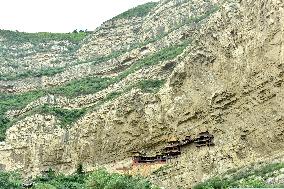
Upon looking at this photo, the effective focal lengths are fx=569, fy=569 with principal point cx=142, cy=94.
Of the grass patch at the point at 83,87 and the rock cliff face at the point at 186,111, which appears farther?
the grass patch at the point at 83,87

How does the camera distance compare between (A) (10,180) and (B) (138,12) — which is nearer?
(A) (10,180)

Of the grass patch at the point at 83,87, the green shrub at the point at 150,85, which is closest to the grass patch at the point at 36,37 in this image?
the grass patch at the point at 83,87

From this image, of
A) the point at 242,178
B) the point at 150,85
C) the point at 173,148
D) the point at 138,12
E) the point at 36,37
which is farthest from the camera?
the point at 36,37

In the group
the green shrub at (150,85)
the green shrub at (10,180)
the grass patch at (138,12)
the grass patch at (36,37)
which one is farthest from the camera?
the grass patch at (36,37)

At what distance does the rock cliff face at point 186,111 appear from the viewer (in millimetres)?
40500

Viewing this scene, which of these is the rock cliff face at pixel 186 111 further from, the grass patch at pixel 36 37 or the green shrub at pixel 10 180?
the grass patch at pixel 36 37

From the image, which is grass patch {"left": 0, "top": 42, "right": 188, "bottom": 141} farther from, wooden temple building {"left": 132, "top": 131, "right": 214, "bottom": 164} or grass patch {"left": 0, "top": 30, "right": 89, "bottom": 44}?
grass patch {"left": 0, "top": 30, "right": 89, "bottom": 44}

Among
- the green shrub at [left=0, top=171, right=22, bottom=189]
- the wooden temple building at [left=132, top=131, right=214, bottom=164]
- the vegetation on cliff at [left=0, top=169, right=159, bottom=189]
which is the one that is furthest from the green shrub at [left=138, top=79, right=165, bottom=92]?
the green shrub at [left=0, top=171, right=22, bottom=189]

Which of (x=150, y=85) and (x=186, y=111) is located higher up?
(x=150, y=85)

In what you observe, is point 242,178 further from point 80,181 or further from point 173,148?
point 80,181

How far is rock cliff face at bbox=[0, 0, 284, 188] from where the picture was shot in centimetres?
4050

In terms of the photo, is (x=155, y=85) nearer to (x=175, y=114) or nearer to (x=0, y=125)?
(x=175, y=114)

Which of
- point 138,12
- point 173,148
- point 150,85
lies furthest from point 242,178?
point 138,12

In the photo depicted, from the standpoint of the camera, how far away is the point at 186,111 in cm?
4500
